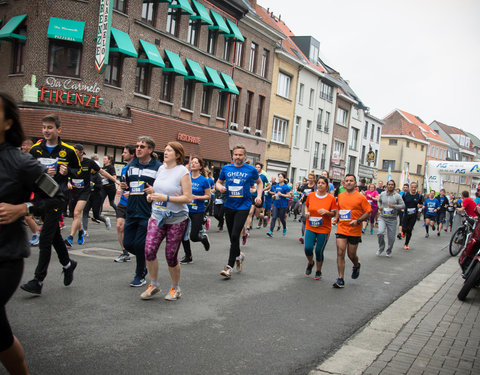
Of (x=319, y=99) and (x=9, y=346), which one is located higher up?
(x=319, y=99)

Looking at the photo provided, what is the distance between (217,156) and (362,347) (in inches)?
946

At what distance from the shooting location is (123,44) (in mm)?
20391

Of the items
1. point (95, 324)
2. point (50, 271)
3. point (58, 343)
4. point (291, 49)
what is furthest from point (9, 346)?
point (291, 49)

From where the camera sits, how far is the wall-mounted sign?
1952cm

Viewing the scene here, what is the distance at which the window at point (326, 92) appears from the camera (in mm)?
42781

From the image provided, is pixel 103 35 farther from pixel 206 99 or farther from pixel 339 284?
pixel 339 284

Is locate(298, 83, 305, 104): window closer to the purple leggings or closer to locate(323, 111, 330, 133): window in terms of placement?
locate(323, 111, 330, 133): window

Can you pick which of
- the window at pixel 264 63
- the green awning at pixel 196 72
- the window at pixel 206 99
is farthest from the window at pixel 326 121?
the green awning at pixel 196 72

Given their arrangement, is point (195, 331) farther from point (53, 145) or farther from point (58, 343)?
point (53, 145)

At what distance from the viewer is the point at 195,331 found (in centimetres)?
482

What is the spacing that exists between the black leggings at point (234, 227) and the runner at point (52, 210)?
101 inches

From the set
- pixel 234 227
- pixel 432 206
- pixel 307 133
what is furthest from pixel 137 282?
pixel 307 133

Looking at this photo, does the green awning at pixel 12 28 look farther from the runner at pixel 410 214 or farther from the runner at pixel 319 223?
the runner at pixel 319 223

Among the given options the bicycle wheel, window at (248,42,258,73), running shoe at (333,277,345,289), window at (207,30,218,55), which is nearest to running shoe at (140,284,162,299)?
running shoe at (333,277,345,289)
